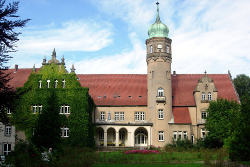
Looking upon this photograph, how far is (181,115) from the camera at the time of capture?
41.6 meters

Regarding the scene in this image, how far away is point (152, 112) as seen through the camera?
41969 mm

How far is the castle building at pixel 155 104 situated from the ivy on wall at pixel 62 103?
517cm

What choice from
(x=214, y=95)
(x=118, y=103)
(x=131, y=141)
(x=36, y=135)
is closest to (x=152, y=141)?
(x=131, y=141)

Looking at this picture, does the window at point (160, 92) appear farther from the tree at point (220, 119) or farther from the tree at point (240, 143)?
the tree at point (240, 143)

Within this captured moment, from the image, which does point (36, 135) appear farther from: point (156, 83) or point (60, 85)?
point (156, 83)

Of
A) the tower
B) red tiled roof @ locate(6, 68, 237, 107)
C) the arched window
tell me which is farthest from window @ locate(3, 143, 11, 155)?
the arched window

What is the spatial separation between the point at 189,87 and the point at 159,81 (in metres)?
5.82

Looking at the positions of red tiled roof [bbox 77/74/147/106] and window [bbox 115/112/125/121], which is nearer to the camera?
window [bbox 115/112/125/121]

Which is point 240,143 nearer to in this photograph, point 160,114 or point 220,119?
point 220,119

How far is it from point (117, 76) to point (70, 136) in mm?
15613

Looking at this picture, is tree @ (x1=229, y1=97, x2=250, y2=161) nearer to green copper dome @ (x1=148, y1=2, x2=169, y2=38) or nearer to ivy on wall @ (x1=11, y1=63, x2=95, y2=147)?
ivy on wall @ (x1=11, y1=63, x2=95, y2=147)

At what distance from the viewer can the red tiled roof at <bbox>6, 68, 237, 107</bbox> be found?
143 feet

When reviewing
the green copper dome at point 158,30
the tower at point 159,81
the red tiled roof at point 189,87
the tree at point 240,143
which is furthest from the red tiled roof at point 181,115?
the tree at point 240,143

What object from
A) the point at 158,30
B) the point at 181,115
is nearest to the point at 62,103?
the point at 181,115
